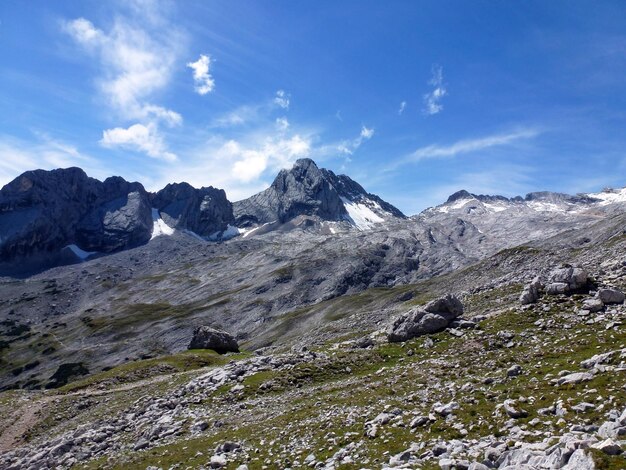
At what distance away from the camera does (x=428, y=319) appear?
43812mm

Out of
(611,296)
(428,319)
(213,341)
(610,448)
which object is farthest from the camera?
(213,341)

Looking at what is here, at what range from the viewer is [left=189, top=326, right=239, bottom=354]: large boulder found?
87.5 m

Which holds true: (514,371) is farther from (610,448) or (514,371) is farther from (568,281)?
(568,281)

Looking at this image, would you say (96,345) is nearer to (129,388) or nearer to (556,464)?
(129,388)

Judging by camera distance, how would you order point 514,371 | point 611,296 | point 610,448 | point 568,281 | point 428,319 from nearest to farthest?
point 610,448
point 514,371
point 611,296
point 568,281
point 428,319

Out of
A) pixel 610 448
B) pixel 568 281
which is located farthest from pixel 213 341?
pixel 610 448

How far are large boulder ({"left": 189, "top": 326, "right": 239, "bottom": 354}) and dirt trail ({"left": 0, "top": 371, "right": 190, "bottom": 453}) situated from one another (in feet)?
84.2

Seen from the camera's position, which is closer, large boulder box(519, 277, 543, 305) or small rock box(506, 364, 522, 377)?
small rock box(506, 364, 522, 377)

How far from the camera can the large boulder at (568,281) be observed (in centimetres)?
3919

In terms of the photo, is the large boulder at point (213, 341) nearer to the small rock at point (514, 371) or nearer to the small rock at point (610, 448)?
the small rock at point (514, 371)

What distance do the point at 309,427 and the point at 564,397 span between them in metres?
12.7

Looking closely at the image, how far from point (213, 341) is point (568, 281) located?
64.6 metres

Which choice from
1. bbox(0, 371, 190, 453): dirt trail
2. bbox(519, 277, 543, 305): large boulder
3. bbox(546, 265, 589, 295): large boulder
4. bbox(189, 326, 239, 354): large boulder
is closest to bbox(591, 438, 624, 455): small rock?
bbox(546, 265, 589, 295): large boulder

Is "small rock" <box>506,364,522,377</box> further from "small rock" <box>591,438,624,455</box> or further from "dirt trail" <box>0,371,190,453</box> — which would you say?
"dirt trail" <box>0,371,190,453</box>
